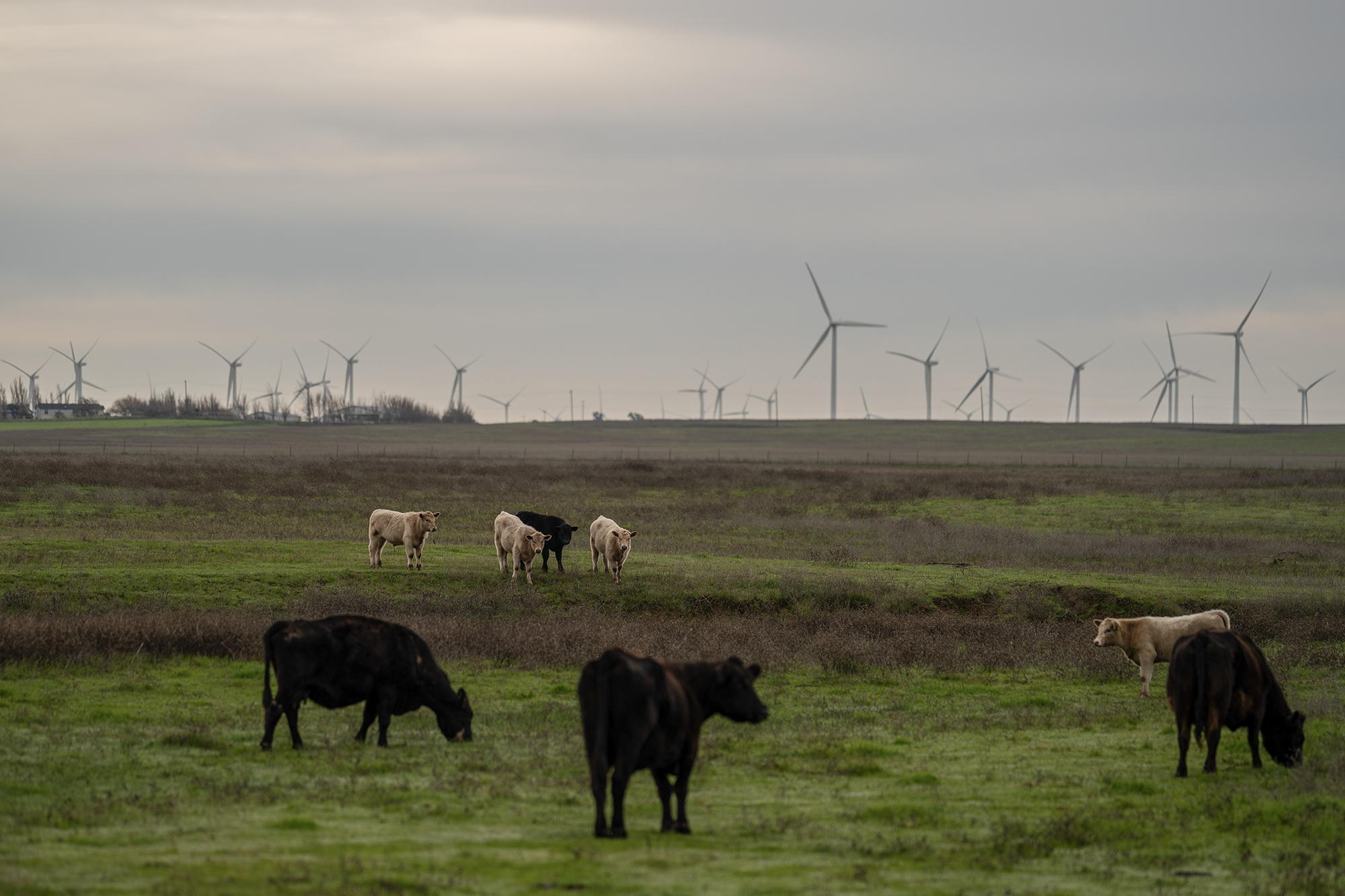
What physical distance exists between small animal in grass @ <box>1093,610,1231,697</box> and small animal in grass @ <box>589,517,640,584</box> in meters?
11.0

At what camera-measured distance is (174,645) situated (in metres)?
19.3

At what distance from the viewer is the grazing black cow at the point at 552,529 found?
92.1 ft

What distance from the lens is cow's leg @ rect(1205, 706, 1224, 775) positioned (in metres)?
12.4

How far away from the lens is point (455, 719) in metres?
13.6

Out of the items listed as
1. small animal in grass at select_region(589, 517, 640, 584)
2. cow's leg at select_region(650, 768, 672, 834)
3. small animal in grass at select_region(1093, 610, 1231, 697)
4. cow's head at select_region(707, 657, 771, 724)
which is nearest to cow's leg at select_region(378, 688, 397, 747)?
cow's leg at select_region(650, 768, 672, 834)

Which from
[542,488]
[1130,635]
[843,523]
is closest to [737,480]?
[542,488]

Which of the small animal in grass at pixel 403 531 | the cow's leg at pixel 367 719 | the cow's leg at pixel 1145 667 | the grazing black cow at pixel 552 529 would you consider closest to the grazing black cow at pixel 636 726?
the cow's leg at pixel 367 719

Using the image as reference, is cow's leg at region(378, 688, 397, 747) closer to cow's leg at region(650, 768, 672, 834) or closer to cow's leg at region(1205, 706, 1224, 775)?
cow's leg at region(650, 768, 672, 834)

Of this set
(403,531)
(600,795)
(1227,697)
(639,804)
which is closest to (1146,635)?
(1227,697)

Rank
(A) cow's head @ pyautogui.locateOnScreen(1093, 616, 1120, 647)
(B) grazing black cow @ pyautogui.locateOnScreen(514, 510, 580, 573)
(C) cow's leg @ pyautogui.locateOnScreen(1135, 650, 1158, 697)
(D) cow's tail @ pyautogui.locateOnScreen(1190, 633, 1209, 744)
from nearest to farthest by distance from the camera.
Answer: (D) cow's tail @ pyautogui.locateOnScreen(1190, 633, 1209, 744), (C) cow's leg @ pyautogui.locateOnScreen(1135, 650, 1158, 697), (A) cow's head @ pyautogui.locateOnScreen(1093, 616, 1120, 647), (B) grazing black cow @ pyautogui.locateOnScreen(514, 510, 580, 573)

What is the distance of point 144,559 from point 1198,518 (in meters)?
41.0

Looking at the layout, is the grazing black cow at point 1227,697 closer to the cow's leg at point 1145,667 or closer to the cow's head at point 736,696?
the cow's head at point 736,696

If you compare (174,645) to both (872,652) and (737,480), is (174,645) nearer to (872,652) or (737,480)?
(872,652)

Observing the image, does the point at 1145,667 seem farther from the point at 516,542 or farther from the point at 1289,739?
the point at 516,542
